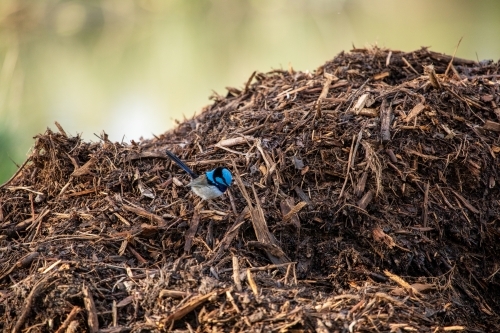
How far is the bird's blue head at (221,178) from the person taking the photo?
10.7 feet

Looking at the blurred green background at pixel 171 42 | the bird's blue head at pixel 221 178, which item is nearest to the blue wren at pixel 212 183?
the bird's blue head at pixel 221 178

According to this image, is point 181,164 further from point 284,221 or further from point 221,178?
point 284,221

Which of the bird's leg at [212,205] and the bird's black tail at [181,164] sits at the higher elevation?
the bird's black tail at [181,164]

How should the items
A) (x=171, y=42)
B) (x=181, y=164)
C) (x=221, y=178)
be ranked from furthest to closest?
(x=171, y=42) < (x=181, y=164) < (x=221, y=178)

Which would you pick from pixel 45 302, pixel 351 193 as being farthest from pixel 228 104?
pixel 45 302

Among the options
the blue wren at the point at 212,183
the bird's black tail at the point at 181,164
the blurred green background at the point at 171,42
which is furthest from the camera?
the blurred green background at the point at 171,42

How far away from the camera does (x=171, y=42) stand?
6938mm

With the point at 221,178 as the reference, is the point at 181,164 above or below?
above

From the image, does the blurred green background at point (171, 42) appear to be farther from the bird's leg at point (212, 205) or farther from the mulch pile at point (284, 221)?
the bird's leg at point (212, 205)

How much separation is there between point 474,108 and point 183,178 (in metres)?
2.04

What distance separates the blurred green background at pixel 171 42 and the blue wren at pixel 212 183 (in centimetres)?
333

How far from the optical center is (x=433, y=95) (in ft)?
12.3

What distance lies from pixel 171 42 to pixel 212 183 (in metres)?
4.13

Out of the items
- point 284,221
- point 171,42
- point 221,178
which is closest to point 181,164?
point 221,178
